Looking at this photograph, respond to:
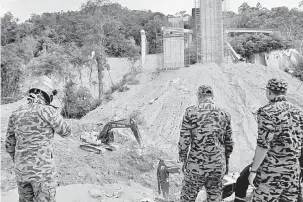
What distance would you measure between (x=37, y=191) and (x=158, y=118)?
12583 mm

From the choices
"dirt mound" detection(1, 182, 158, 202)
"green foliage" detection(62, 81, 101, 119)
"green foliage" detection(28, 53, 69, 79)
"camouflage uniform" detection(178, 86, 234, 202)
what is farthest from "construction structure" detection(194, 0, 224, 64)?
"camouflage uniform" detection(178, 86, 234, 202)

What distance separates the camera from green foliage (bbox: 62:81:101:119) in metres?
17.8

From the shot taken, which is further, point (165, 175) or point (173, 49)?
point (173, 49)

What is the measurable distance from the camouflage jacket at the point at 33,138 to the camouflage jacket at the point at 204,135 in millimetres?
1210

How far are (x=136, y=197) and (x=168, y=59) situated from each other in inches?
589

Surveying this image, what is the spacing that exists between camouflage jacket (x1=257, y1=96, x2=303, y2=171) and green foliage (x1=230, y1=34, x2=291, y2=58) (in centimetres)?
2141

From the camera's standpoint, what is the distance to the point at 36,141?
3260 millimetres

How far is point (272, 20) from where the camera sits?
34.2 m

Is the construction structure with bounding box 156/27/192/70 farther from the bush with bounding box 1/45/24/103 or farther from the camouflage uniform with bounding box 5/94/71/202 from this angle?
the camouflage uniform with bounding box 5/94/71/202

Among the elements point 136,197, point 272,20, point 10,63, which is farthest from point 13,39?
point 136,197

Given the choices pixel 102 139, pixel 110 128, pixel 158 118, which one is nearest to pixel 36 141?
pixel 110 128

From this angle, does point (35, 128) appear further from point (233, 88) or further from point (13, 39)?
point (13, 39)

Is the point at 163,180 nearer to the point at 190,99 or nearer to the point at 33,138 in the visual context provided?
the point at 33,138

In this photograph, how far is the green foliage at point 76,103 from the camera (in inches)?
702
